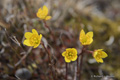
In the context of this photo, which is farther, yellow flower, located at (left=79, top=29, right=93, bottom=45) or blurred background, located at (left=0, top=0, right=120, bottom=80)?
blurred background, located at (left=0, top=0, right=120, bottom=80)

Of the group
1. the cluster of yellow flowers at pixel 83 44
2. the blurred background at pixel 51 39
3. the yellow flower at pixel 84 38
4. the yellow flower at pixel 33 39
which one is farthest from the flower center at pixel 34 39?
the yellow flower at pixel 84 38

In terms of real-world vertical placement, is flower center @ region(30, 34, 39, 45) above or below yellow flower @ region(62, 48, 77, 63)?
above

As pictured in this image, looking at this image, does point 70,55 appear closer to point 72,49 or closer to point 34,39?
point 72,49

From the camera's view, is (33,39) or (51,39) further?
(51,39)

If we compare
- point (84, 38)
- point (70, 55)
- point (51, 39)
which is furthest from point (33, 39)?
point (51, 39)

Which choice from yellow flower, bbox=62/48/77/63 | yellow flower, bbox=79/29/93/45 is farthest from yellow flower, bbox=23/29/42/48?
yellow flower, bbox=79/29/93/45

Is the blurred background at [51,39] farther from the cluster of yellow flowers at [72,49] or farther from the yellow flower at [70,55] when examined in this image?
the yellow flower at [70,55]

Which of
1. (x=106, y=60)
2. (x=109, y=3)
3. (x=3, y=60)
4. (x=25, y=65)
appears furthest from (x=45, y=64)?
(x=109, y=3)

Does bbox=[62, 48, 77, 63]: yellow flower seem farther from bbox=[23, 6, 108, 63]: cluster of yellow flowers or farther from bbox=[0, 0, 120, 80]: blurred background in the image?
bbox=[0, 0, 120, 80]: blurred background

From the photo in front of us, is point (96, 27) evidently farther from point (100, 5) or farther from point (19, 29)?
point (100, 5)
